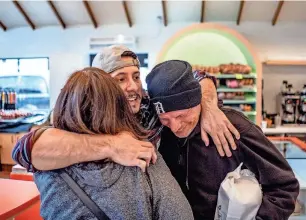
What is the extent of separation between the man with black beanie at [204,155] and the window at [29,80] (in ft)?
18.6

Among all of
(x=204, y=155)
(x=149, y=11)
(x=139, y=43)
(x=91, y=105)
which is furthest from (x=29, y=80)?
(x=91, y=105)

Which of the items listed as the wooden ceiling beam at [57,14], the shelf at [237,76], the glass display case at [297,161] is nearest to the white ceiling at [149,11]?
the wooden ceiling beam at [57,14]

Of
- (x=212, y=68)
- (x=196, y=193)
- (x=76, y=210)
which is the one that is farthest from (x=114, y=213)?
(x=212, y=68)

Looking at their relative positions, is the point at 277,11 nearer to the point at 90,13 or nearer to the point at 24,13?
the point at 90,13

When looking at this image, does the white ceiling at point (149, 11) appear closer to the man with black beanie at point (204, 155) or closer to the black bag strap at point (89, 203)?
the man with black beanie at point (204, 155)

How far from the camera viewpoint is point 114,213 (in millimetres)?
894

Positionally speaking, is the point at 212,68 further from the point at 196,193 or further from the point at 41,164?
the point at 41,164

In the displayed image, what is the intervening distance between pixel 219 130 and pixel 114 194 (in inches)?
19.1

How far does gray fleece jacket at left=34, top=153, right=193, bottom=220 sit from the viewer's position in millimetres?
898

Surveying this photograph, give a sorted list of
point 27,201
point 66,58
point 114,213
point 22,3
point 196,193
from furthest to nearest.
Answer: point 66,58 → point 22,3 → point 27,201 → point 196,193 → point 114,213

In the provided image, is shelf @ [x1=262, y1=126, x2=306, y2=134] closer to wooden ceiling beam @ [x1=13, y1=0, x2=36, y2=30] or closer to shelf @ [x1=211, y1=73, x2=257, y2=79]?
shelf @ [x1=211, y1=73, x2=257, y2=79]

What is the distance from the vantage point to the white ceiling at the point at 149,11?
5.41 m

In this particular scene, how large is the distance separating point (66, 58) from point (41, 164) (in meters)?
5.63

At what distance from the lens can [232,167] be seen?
123cm
